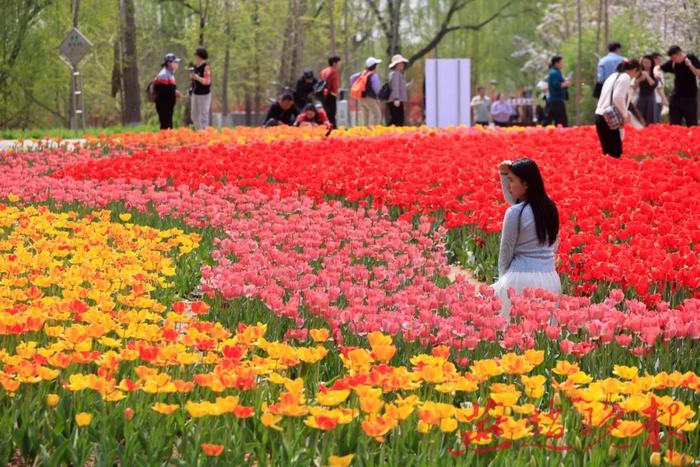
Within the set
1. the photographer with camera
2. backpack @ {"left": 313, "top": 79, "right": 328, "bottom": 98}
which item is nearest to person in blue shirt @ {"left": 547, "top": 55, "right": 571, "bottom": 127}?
backpack @ {"left": 313, "top": 79, "right": 328, "bottom": 98}

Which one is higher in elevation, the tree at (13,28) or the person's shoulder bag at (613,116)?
the tree at (13,28)

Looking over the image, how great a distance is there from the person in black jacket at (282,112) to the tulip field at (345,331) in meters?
11.0

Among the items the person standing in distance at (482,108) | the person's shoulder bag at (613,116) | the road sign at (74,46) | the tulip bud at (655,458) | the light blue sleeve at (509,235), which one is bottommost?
the tulip bud at (655,458)

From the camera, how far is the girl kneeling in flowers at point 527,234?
6.51 metres

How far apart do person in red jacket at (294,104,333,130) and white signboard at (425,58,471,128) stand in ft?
17.0

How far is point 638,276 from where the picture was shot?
6121mm

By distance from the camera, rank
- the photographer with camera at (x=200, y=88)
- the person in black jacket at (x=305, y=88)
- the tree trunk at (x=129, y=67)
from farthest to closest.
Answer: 1. the tree trunk at (x=129, y=67)
2. the person in black jacket at (x=305, y=88)
3. the photographer with camera at (x=200, y=88)

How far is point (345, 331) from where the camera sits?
5184 millimetres

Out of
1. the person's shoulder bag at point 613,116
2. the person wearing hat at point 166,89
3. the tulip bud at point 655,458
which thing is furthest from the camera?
the person wearing hat at point 166,89

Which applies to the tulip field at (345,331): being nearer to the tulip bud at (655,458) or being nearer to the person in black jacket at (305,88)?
the tulip bud at (655,458)

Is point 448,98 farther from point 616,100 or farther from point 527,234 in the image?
point 527,234

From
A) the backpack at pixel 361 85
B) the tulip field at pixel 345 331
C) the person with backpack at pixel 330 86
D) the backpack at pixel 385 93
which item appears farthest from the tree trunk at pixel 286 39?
the tulip field at pixel 345 331

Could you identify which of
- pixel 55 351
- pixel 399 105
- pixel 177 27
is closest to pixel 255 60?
pixel 177 27

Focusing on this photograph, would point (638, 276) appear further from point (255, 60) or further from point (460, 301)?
point (255, 60)
